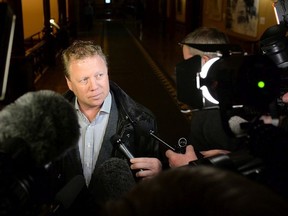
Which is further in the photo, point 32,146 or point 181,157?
point 181,157

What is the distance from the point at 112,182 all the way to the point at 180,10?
18675 mm

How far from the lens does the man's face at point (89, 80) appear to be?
2.13 meters

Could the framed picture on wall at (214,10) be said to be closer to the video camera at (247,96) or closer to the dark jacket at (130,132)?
the dark jacket at (130,132)

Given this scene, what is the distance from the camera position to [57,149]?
1008mm

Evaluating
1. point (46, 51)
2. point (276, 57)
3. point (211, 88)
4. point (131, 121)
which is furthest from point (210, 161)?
point (46, 51)

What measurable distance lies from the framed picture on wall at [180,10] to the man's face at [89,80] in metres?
16.6

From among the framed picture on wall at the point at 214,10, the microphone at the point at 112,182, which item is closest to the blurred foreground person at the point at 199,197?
the microphone at the point at 112,182

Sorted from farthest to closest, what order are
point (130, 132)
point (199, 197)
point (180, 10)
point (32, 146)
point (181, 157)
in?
point (180, 10) → point (130, 132) → point (181, 157) → point (32, 146) → point (199, 197)

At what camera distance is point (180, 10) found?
1938 cm

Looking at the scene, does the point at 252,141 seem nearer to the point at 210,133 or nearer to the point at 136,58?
the point at 210,133

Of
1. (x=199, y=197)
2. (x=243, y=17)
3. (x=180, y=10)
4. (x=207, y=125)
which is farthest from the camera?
(x=180, y=10)

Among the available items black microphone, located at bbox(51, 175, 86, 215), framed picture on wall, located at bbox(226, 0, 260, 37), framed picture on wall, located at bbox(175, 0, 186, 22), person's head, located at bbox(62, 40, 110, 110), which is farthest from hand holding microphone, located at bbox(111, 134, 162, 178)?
framed picture on wall, located at bbox(175, 0, 186, 22)

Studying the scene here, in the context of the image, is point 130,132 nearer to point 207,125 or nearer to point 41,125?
point 207,125

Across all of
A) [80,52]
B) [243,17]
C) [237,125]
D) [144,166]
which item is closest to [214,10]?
[243,17]
